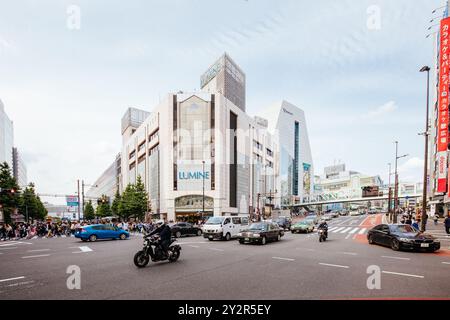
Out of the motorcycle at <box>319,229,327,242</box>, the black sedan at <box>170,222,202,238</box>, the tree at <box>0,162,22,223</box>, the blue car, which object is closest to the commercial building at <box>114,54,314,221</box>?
the black sedan at <box>170,222,202,238</box>

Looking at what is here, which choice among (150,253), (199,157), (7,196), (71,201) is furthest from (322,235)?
(71,201)

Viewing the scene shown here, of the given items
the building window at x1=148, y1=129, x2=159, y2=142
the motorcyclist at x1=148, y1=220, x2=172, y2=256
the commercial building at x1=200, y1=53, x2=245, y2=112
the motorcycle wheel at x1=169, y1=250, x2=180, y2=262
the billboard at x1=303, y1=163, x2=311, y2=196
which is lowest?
the billboard at x1=303, y1=163, x2=311, y2=196

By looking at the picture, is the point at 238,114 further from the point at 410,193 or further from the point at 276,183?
the point at 410,193

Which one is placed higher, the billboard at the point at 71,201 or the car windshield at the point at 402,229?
the car windshield at the point at 402,229

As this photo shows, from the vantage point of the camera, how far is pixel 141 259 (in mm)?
9922

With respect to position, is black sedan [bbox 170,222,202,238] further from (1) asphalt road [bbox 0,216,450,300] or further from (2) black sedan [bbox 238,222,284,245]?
(1) asphalt road [bbox 0,216,450,300]

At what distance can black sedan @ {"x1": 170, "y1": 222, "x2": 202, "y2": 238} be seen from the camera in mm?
24578

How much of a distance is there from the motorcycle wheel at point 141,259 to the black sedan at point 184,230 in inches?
575

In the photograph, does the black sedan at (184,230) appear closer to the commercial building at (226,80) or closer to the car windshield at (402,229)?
the car windshield at (402,229)

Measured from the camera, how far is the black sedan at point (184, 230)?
24578mm

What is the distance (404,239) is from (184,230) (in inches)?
703

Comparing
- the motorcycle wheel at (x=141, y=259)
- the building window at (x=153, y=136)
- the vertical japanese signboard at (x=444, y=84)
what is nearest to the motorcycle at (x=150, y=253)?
the motorcycle wheel at (x=141, y=259)

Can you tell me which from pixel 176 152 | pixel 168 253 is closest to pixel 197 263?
pixel 168 253

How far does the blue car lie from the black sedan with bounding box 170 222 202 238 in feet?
14.6
